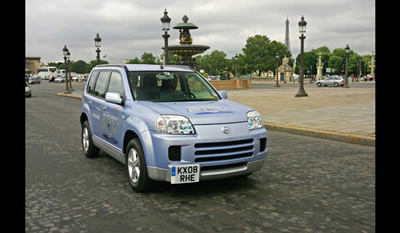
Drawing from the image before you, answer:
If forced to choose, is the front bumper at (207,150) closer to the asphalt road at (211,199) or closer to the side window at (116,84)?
the asphalt road at (211,199)

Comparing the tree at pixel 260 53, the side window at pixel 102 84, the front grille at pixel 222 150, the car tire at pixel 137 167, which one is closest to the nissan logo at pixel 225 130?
the front grille at pixel 222 150

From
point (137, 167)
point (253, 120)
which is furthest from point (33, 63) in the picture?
point (253, 120)

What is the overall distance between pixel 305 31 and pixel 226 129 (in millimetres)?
21560

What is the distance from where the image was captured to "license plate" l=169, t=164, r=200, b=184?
4457 millimetres

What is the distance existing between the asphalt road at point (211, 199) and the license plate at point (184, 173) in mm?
281

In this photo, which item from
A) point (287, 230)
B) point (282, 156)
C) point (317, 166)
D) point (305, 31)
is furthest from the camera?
point (305, 31)

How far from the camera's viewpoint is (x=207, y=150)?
4.52 m

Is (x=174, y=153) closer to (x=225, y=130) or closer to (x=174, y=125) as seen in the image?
(x=174, y=125)

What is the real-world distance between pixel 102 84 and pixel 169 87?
57.2 inches

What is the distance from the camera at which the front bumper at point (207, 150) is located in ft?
14.6

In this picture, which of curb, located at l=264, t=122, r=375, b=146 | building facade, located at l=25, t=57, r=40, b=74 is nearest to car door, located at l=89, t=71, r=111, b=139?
curb, located at l=264, t=122, r=375, b=146
